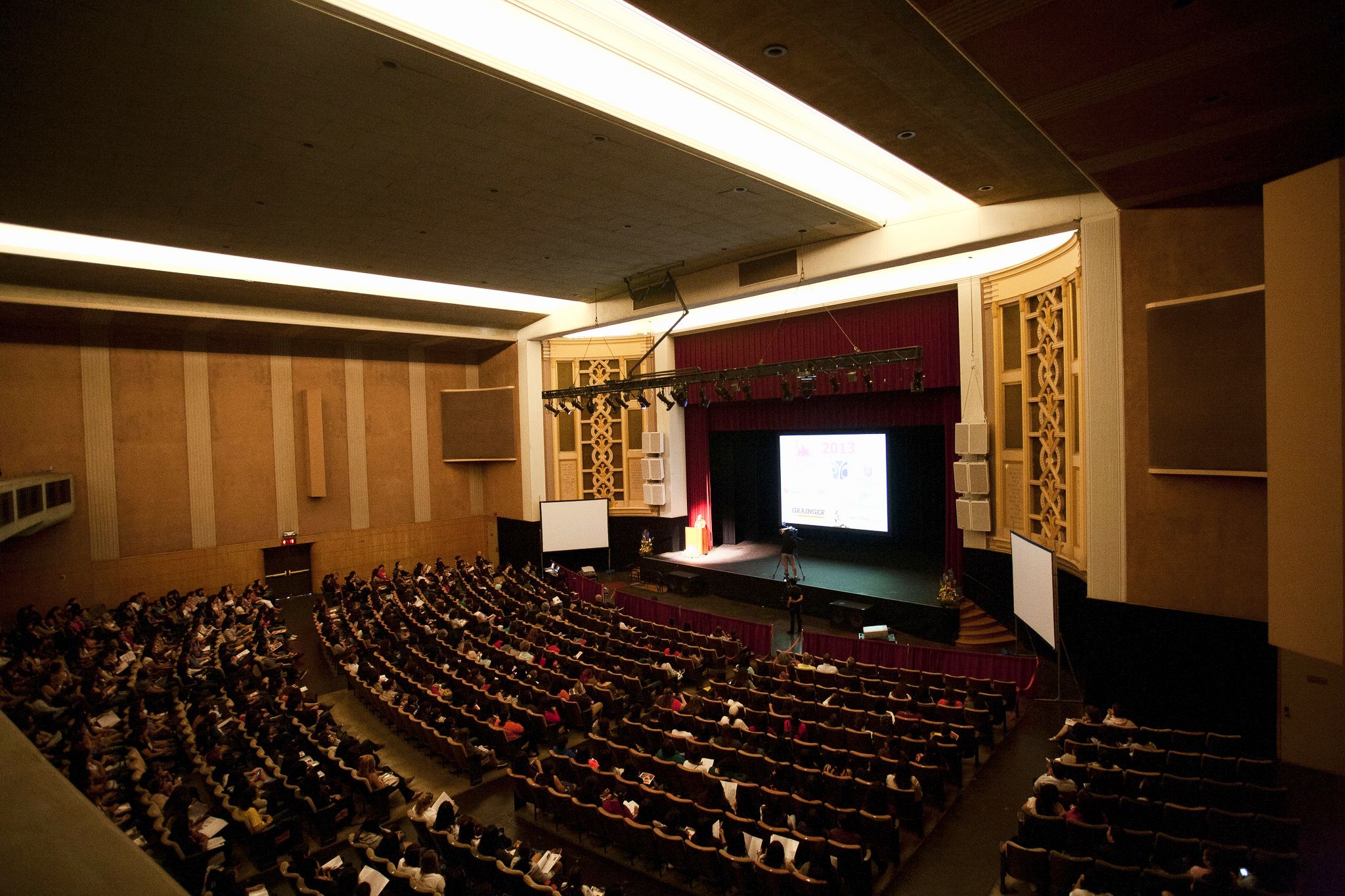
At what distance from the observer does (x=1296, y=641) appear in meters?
4.49

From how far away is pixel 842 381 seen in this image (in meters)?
14.4

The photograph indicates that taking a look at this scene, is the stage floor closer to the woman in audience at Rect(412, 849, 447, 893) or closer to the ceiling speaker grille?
the ceiling speaker grille

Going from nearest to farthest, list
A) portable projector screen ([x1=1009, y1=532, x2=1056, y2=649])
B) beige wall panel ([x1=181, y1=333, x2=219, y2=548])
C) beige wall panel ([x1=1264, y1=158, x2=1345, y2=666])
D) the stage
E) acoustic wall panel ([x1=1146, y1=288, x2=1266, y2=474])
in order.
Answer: beige wall panel ([x1=1264, y1=158, x2=1345, y2=666]) → acoustic wall panel ([x1=1146, y1=288, x2=1266, y2=474]) → portable projector screen ([x1=1009, y1=532, x2=1056, y2=649]) → the stage → beige wall panel ([x1=181, y1=333, x2=219, y2=548])

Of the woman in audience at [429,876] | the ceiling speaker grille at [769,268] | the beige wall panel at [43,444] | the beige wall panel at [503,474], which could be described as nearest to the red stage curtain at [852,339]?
the ceiling speaker grille at [769,268]

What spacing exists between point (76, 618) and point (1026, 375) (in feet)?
60.6

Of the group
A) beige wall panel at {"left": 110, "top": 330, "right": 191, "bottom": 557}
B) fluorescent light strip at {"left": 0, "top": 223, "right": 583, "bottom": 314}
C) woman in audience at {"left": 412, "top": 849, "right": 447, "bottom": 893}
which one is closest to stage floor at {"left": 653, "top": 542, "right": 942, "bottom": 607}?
fluorescent light strip at {"left": 0, "top": 223, "right": 583, "bottom": 314}

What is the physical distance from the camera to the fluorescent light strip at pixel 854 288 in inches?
454

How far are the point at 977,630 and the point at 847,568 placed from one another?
341 centimetres

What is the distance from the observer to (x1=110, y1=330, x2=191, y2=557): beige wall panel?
15.0 metres

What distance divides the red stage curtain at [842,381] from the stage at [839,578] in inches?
43.9

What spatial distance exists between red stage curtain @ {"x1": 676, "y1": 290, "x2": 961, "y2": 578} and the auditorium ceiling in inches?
138

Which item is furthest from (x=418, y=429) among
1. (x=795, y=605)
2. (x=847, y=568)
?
(x=847, y=568)

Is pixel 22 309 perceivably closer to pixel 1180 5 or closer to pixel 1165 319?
pixel 1180 5

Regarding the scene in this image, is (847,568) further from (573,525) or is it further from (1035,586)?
(573,525)
